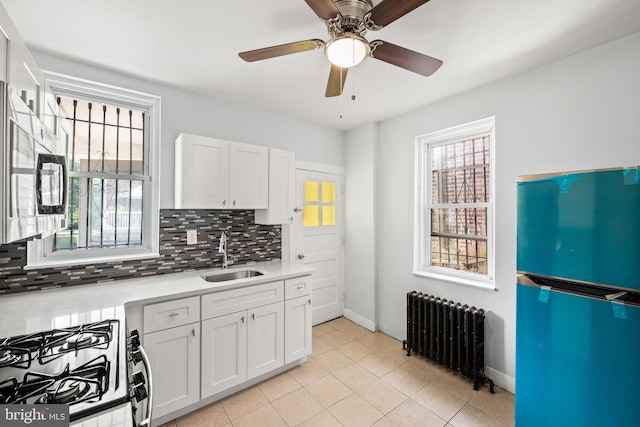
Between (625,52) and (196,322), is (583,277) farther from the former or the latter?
(196,322)

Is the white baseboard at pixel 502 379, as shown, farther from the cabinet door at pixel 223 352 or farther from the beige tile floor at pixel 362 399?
the cabinet door at pixel 223 352

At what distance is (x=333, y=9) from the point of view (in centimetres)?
125

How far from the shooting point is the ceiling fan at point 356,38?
1.22 meters

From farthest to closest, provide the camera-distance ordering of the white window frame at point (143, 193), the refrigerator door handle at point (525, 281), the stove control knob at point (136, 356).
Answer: the white window frame at point (143, 193)
the refrigerator door handle at point (525, 281)
the stove control knob at point (136, 356)

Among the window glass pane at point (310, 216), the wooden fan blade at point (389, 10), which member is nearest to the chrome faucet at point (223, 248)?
the window glass pane at point (310, 216)

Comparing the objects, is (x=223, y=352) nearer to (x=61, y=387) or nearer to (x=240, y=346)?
(x=240, y=346)

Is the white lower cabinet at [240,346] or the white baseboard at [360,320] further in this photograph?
the white baseboard at [360,320]

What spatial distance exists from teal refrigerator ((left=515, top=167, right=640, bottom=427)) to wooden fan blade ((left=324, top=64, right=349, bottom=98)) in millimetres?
1298

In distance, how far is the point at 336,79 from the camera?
178cm

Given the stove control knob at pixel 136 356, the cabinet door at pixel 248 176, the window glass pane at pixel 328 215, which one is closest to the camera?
the stove control knob at pixel 136 356

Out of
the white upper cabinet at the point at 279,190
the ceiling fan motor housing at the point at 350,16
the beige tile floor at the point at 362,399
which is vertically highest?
the ceiling fan motor housing at the point at 350,16

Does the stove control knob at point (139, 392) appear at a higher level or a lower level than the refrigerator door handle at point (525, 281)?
lower

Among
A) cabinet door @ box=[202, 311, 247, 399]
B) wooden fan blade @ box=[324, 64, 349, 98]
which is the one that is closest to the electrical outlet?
cabinet door @ box=[202, 311, 247, 399]

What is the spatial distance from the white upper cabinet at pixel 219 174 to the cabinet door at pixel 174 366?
3.34 feet
